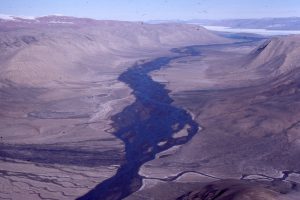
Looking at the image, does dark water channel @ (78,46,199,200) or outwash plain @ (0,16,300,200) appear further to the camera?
dark water channel @ (78,46,199,200)

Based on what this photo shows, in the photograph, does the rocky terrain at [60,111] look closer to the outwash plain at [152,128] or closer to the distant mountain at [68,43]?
the outwash plain at [152,128]

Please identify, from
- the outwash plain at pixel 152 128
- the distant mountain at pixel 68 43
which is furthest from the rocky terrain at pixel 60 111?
the distant mountain at pixel 68 43

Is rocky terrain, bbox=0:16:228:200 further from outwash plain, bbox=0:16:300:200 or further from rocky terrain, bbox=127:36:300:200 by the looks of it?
rocky terrain, bbox=127:36:300:200

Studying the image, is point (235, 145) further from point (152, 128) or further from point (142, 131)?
point (152, 128)

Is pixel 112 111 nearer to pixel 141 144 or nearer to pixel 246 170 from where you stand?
pixel 141 144

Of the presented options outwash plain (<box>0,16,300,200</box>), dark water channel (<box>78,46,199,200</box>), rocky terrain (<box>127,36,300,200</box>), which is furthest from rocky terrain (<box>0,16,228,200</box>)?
rocky terrain (<box>127,36,300,200</box>)

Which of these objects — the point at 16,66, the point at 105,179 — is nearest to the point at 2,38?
the point at 16,66

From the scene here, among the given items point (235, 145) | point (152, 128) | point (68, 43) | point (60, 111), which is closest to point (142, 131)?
point (152, 128)
